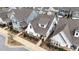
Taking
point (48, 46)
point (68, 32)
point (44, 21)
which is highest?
point (44, 21)

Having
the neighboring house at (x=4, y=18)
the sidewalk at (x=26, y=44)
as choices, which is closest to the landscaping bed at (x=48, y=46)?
the sidewalk at (x=26, y=44)

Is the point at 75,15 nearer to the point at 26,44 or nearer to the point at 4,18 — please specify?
the point at 26,44

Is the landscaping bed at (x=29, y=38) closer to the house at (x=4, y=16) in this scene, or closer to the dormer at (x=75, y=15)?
the house at (x=4, y=16)

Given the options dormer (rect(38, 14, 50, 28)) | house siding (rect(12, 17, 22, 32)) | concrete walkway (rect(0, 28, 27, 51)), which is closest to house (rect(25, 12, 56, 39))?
dormer (rect(38, 14, 50, 28))

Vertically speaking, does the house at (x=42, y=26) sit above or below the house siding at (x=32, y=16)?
below

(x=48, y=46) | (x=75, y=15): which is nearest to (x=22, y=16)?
(x=48, y=46)
